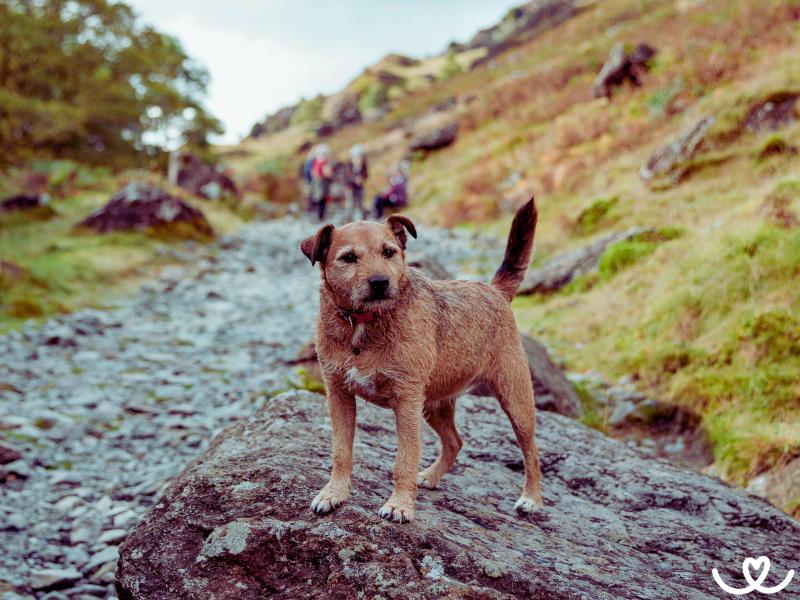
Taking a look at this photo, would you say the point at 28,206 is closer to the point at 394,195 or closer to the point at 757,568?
the point at 394,195

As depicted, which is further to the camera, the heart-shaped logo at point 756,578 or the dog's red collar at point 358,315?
the dog's red collar at point 358,315

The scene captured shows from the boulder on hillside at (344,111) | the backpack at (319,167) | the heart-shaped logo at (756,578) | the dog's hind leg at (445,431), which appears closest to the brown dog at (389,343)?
the dog's hind leg at (445,431)

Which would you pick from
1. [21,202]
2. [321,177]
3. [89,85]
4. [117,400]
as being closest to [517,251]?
[117,400]

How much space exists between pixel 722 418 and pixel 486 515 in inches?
149

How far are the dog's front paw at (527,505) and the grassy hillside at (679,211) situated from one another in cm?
267

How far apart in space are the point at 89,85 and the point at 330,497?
29.0 meters

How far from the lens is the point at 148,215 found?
68.0ft

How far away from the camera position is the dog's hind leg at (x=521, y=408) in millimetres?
4754

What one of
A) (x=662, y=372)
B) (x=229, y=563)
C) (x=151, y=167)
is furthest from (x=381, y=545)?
(x=151, y=167)

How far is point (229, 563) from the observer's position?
11.4 ft

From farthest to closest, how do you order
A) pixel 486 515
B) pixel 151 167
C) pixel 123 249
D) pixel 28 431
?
pixel 151 167
pixel 123 249
pixel 28 431
pixel 486 515

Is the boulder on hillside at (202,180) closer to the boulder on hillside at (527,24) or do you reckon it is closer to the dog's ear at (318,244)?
the dog's ear at (318,244)

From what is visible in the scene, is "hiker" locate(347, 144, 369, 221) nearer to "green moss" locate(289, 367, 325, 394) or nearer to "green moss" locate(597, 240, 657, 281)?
"green moss" locate(597, 240, 657, 281)

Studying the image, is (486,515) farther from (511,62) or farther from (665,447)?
(511,62)
